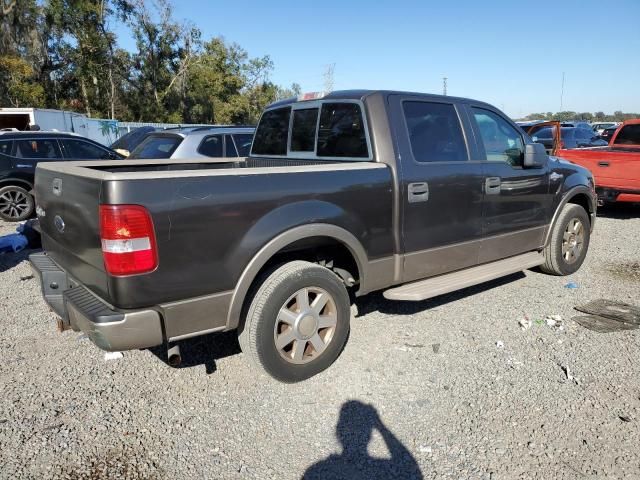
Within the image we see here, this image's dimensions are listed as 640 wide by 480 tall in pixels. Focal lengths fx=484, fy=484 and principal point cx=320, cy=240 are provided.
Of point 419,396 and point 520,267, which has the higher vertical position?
point 520,267

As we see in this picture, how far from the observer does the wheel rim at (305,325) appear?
3.27 meters

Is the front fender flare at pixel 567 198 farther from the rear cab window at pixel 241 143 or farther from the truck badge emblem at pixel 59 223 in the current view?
the rear cab window at pixel 241 143

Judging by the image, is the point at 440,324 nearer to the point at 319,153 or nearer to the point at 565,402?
the point at 565,402

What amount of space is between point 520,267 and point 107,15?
39.6 metres

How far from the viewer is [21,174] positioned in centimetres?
930

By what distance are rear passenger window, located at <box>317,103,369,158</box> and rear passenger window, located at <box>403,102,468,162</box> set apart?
1.32 feet

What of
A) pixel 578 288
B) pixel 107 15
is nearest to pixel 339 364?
pixel 578 288

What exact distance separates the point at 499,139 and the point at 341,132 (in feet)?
5.47

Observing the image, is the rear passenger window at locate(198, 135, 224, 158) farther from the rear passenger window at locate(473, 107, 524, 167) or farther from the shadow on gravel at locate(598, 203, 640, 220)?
the shadow on gravel at locate(598, 203, 640, 220)

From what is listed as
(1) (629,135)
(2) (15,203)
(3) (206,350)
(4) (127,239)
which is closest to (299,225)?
(4) (127,239)

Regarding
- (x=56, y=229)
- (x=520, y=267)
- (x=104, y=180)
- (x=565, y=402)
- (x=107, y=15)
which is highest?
(x=107, y=15)

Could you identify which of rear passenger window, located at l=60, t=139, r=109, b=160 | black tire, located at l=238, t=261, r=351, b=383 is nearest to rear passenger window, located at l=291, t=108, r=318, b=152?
black tire, located at l=238, t=261, r=351, b=383

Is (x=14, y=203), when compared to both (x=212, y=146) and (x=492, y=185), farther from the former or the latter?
(x=492, y=185)

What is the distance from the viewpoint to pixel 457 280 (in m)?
4.13
